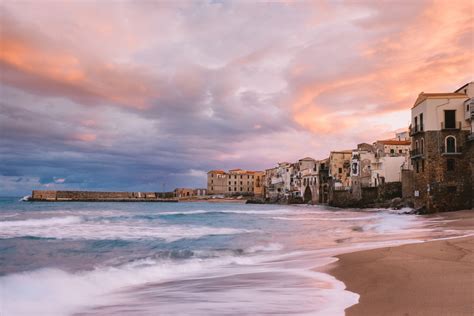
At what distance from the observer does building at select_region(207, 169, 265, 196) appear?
117 metres

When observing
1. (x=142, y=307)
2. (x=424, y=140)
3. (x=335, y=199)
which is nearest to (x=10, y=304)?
(x=142, y=307)

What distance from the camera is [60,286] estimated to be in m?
7.35

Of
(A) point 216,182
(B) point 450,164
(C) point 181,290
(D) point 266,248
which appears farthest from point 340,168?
(C) point 181,290

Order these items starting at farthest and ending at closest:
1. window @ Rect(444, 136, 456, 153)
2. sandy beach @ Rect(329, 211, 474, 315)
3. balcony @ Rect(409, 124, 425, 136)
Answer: balcony @ Rect(409, 124, 425, 136) → window @ Rect(444, 136, 456, 153) → sandy beach @ Rect(329, 211, 474, 315)

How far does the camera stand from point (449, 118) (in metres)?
27.3

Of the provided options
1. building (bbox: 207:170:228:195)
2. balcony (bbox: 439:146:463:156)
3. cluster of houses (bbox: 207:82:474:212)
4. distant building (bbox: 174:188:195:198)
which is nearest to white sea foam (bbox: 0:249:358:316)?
cluster of houses (bbox: 207:82:474:212)

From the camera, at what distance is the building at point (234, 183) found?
11700 cm

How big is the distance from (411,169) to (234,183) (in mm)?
82362

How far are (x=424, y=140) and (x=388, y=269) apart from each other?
79.9 ft

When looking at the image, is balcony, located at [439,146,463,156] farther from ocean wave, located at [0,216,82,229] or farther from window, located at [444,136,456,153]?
ocean wave, located at [0,216,82,229]

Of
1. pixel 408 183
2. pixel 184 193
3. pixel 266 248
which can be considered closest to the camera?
pixel 266 248

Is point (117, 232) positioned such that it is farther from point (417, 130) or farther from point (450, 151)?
point (450, 151)

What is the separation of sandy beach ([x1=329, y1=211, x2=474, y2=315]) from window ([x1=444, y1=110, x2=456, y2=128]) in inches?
836

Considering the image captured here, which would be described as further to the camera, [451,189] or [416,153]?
[416,153]
